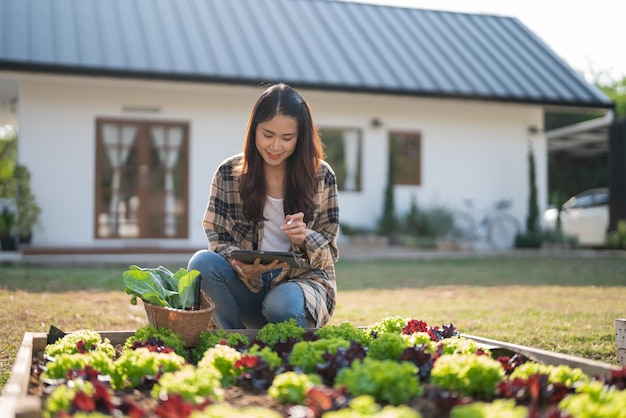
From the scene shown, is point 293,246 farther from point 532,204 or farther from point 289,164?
point 532,204

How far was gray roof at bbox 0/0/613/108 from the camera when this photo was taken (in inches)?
474

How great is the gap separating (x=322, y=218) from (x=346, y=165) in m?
10.3

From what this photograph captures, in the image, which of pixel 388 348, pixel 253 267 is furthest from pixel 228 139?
pixel 388 348

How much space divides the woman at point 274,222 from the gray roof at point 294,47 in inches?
332

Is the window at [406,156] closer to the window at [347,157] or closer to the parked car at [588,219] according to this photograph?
the window at [347,157]

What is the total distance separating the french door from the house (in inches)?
1.0

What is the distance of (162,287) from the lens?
3.29 metres

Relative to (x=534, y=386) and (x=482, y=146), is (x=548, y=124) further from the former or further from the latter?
(x=534, y=386)

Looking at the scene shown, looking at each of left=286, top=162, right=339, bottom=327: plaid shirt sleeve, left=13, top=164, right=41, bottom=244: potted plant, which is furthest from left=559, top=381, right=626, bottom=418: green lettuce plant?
left=13, top=164, right=41, bottom=244: potted plant

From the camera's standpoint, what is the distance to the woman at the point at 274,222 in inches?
142

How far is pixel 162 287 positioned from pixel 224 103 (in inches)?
404

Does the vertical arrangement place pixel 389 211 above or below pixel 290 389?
above

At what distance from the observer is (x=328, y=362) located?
8.54 ft

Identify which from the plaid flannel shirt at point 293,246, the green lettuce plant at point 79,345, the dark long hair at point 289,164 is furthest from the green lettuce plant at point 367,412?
the dark long hair at point 289,164
